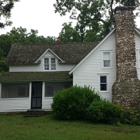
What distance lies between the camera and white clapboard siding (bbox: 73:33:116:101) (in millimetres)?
19844

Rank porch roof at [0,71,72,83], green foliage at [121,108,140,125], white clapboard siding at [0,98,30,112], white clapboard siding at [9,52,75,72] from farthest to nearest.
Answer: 1. white clapboard siding at [9,52,75,72]
2. porch roof at [0,71,72,83]
3. white clapboard siding at [0,98,30,112]
4. green foliage at [121,108,140,125]

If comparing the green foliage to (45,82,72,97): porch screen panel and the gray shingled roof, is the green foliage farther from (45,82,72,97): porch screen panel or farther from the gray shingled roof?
the gray shingled roof

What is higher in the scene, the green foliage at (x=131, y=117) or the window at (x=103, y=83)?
the window at (x=103, y=83)

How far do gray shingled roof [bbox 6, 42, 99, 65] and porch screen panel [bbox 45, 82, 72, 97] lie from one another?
8.18 feet

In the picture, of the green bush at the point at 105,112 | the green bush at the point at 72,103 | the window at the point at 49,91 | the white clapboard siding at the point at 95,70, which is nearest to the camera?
the green bush at the point at 105,112

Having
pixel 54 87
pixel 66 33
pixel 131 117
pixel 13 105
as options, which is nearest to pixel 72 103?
pixel 131 117

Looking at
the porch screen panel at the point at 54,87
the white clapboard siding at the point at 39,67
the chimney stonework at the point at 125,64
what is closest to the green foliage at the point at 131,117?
the chimney stonework at the point at 125,64

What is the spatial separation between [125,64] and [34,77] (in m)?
8.80

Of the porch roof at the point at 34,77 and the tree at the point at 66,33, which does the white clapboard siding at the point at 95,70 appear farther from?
the tree at the point at 66,33

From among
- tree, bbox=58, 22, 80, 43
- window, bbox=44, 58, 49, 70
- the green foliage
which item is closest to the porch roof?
window, bbox=44, 58, 49, 70

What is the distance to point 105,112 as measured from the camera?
15.4m

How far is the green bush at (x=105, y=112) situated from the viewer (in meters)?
15.3

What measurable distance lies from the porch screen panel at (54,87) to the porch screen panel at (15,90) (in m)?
2.11

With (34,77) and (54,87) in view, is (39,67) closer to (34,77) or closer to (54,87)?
(34,77)
